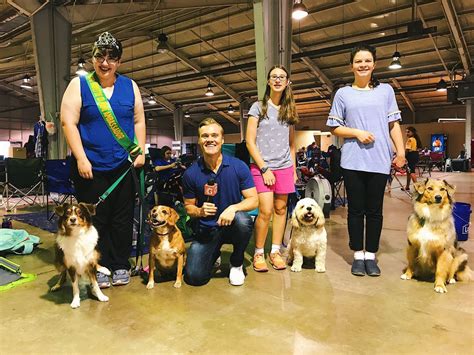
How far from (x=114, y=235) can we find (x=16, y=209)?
15.1ft

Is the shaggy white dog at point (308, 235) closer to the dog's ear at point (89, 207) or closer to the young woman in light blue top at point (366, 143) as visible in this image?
the young woman in light blue top at point (366, 143)

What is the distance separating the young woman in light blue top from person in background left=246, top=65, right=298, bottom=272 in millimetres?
335

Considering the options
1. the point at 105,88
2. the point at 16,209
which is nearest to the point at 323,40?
the point at 16,209

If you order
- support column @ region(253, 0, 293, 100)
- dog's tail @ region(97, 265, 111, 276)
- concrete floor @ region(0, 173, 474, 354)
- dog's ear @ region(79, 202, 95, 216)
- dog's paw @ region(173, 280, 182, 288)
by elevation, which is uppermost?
support column @ region(253, 0, 293, 100)

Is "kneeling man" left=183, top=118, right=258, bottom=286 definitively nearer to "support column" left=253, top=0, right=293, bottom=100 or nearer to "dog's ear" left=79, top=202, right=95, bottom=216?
"dog's ear" left=79, top=202, right=95, bottom=216

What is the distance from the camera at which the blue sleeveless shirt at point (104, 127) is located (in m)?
2.06

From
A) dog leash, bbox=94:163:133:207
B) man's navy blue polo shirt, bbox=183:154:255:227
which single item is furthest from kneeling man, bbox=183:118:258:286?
dog leash, bbox=94:163:133:207

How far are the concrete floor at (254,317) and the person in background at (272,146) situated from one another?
1.23 ft

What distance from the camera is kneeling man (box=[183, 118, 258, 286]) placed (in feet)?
7.30

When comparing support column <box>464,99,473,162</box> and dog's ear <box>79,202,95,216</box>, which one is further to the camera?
support column <box>464,99,473,162</box>

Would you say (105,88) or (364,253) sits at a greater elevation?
(105,88)

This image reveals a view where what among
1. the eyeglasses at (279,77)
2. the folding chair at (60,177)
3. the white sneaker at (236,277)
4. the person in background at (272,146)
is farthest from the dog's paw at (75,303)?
the folding chair at (60,177)

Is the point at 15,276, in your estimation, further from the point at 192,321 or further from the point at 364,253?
the point at 364,253

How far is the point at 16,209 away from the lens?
5.88 metres
